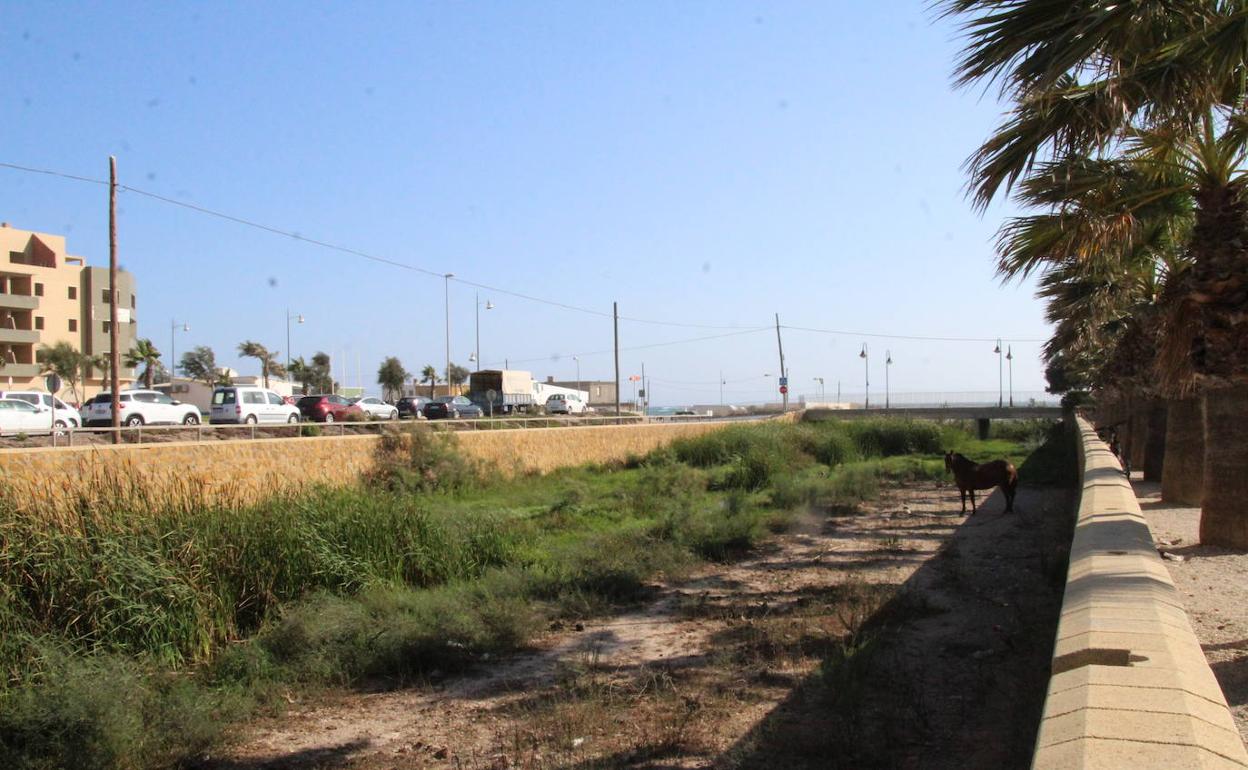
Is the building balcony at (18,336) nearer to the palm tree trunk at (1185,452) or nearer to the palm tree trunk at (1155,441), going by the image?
the palm tree trunk at (1155,441)

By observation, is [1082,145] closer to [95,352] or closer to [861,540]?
[861,540]

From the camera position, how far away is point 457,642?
9.86 m

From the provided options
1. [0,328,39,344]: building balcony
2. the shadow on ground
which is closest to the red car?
[0,328,39,344]: building balcony

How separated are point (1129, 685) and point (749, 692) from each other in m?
4.56

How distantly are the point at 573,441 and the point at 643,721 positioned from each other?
84.3ft

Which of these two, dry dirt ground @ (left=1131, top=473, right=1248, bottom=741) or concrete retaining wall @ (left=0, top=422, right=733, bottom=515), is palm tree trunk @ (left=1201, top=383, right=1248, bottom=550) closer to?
dry dirt ground @ (left=1131, top=473, right=1248, bottom=741)

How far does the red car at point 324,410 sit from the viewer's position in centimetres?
4266

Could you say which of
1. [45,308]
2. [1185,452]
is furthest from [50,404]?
[45,308]

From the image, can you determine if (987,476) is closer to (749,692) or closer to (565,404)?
(749,692)

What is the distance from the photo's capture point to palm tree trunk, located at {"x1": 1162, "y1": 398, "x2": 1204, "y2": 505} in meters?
14.3

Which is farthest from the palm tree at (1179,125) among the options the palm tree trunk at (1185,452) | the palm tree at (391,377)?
the palm tree at (391,377)

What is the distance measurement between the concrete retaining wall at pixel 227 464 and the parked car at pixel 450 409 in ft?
68.2

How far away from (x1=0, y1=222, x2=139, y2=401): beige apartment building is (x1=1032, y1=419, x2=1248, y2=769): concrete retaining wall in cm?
6463

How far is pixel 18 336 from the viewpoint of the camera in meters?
59.5
